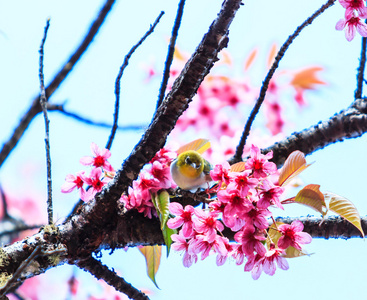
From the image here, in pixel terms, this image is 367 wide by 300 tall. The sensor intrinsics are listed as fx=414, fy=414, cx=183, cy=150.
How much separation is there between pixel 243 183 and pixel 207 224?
0.31 feet

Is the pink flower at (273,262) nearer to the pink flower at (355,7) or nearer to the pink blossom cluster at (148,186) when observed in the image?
the pink blossom cluster at (148,186)

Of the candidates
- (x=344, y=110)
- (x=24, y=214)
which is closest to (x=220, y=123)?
(x=344, y=110)

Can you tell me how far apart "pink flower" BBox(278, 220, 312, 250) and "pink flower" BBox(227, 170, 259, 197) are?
10 cm

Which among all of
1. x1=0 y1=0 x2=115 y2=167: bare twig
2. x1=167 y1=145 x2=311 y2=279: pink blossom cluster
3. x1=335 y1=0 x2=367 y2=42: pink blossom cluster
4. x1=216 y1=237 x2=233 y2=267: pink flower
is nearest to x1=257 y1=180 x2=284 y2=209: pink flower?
x1=167 y1=145 x2=311 y2=279: pink blossom cluster

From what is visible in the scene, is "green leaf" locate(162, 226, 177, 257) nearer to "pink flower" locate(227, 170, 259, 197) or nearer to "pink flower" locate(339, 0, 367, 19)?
"pink flower" locate(227, 170, 259, 197)

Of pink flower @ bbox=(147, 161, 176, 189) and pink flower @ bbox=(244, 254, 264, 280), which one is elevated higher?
pink flower @ bbox=(147, 161, 176, 189)

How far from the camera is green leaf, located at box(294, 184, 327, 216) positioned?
2.29ft

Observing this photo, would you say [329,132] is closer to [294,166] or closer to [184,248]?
[294,166]

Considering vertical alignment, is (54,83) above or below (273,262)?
above

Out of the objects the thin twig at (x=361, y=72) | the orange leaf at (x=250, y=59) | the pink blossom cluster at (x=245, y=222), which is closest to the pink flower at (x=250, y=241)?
the pink blossom cluster at (x=245, y=222)

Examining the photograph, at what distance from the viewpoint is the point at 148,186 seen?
2.67ft

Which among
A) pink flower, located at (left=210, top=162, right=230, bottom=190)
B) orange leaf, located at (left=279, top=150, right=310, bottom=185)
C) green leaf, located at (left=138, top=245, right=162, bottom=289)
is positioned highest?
orange leaf, located at (left=279, top=150, right=310, bottom=185)

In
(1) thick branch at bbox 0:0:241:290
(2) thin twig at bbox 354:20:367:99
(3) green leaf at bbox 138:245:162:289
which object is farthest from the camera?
(2) thin twig at bbox 354:20:367:99

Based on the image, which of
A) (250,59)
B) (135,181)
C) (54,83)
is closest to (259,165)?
(135,181)
